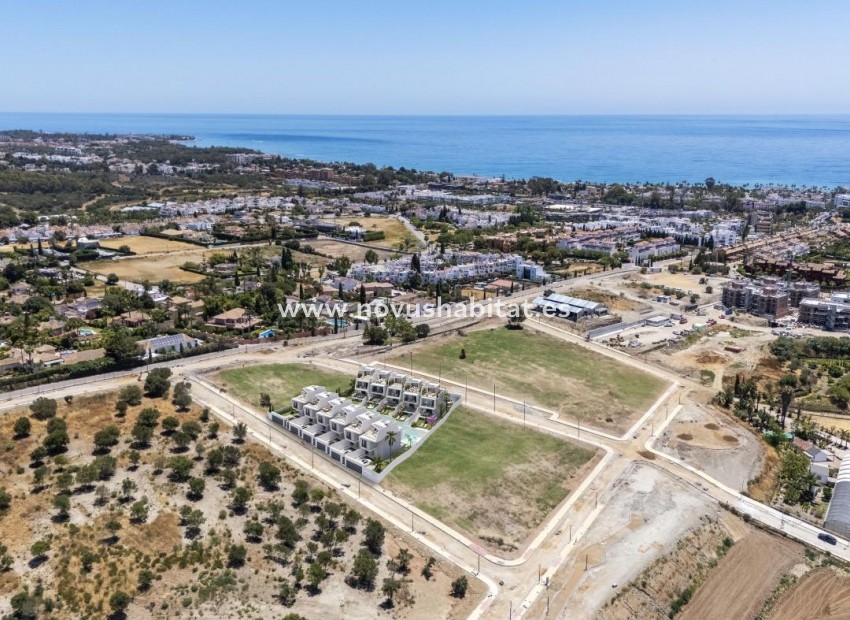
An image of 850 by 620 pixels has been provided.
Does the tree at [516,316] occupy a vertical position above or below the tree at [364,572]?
below

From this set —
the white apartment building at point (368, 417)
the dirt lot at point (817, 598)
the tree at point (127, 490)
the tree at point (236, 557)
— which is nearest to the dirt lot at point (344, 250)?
the white apartment building at point (368, 417)

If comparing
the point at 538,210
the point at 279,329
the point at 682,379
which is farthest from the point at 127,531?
the point at 538,210

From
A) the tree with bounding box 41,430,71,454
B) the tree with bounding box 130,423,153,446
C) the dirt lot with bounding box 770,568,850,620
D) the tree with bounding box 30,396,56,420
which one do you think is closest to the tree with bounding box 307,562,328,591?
the tree with bounding box 130,423,153,446

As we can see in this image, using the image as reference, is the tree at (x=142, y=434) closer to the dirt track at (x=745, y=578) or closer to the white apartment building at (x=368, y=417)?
the white apartment building at (x=368, y=417)

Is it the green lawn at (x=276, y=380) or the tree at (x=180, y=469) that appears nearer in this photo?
the tree at (x=180, y=469)

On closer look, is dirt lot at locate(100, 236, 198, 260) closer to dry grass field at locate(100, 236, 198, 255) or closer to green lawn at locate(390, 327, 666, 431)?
dry grass field at locate(100, 236, 198, 255)

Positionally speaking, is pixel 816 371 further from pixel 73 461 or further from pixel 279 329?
pixel 73 461
